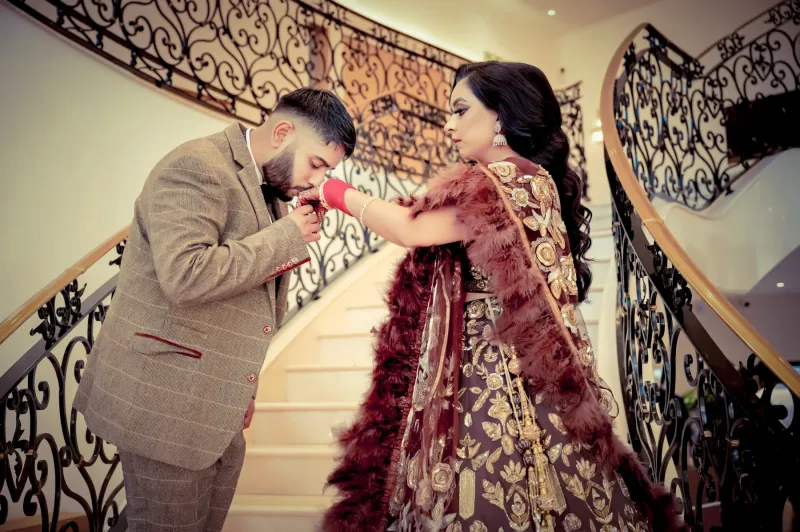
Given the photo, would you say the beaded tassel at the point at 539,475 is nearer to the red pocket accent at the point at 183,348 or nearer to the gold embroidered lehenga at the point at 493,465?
the gold embroidered lehenga at the point at 493,465

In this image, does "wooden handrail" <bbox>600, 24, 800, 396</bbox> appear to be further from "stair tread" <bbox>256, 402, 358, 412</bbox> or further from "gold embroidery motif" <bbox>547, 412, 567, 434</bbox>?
"stair tread" <bbox>256, 402, 358, 412</bbox>

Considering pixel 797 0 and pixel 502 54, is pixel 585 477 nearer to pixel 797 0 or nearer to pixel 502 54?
pixel 797 0

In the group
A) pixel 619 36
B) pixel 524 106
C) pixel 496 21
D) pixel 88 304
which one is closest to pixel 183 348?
pixel 524 106

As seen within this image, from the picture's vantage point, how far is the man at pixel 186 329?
4.67 feet

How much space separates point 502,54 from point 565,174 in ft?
28.0

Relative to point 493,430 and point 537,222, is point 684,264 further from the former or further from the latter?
point 493,430

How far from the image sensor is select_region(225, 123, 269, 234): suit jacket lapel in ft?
5.30

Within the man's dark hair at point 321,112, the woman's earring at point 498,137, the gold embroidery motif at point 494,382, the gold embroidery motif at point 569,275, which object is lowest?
the gold embroidery motif at point 494,382

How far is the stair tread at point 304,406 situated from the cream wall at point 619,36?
6.33m

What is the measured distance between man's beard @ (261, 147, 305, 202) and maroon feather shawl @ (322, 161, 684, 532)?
40cm

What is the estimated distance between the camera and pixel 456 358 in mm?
1625

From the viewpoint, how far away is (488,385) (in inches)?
62.7

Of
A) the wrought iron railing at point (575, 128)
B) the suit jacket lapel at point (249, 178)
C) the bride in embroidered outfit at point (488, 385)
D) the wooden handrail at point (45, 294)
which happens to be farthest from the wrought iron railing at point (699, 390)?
the wrought iron railing at point (575, 128)

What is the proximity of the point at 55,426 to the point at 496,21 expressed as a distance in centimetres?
859
